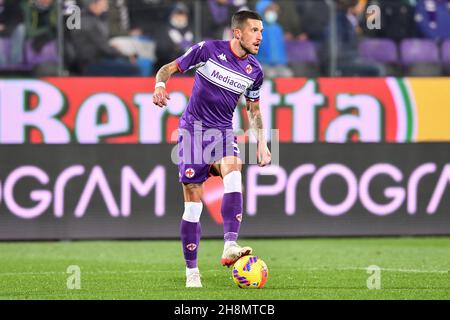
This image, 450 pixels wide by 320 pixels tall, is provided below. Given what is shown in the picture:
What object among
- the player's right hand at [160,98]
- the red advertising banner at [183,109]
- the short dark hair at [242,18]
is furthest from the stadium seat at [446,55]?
the player's right hand at [160,98]

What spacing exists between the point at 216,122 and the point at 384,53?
6.78 meters

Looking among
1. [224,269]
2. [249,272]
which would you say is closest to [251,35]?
[249,272]

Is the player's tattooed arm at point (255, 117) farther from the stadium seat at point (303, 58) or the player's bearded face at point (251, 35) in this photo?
the stadium seat at point (303, 58)

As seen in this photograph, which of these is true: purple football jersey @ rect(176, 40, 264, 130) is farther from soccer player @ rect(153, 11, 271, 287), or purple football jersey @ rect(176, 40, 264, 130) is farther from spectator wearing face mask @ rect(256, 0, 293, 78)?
spectator wearing face mask @ rect(256, 0, 293, 78)

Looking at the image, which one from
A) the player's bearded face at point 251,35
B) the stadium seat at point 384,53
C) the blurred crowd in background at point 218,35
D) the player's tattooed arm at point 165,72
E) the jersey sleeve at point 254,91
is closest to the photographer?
the player's tattooed arm at point 165,72

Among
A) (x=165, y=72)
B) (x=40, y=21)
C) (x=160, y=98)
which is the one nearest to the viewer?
(x=160, y=98)

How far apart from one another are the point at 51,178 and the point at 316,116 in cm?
351

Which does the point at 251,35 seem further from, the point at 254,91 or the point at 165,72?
the point at 165,72

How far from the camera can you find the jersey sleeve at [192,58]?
8.52 metres

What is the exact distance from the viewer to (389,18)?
15.0m

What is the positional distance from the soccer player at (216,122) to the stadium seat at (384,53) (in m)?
6.37

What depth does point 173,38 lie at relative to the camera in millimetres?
14422

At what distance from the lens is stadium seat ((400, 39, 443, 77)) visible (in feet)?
49.1
